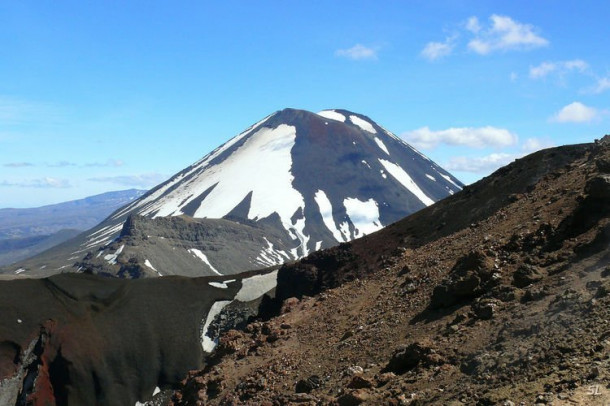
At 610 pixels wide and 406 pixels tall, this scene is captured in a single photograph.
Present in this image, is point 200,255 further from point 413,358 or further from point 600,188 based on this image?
point 413,358

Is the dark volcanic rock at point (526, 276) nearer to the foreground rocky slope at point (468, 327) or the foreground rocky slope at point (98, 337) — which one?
the foreground rocky slope at point (468, 327)

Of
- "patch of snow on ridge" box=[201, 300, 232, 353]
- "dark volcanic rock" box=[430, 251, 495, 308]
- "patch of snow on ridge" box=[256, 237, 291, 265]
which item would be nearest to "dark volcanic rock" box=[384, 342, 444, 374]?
"dark volcanic rock" box=[430, 251, 495, 308]

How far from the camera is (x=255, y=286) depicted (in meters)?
53.1

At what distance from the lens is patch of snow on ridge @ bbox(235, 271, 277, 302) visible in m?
51.2

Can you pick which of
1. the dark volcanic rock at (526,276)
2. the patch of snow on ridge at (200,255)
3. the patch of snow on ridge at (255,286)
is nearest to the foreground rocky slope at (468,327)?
the dark volcanic rock at (526,276)

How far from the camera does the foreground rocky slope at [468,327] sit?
495 inches

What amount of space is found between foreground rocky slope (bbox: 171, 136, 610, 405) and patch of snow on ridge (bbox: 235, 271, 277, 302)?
18409 mm

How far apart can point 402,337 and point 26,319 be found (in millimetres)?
33817

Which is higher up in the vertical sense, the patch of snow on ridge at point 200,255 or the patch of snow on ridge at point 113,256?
the patch of snow on ridge at point 113,256

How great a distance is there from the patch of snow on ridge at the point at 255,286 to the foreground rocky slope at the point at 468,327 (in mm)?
18409

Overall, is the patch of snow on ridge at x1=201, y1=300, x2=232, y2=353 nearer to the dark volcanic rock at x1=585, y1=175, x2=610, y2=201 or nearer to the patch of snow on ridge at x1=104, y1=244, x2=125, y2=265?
the dark volcanic rock at x1=585, y1=175, x2=610, y2=201

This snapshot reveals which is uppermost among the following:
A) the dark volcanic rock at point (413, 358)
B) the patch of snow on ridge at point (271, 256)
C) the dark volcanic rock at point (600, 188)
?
the dark volcanic rock at point (600, 188)

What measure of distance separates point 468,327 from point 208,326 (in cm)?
3320

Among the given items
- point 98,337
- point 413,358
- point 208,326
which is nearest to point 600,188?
point 413,358
